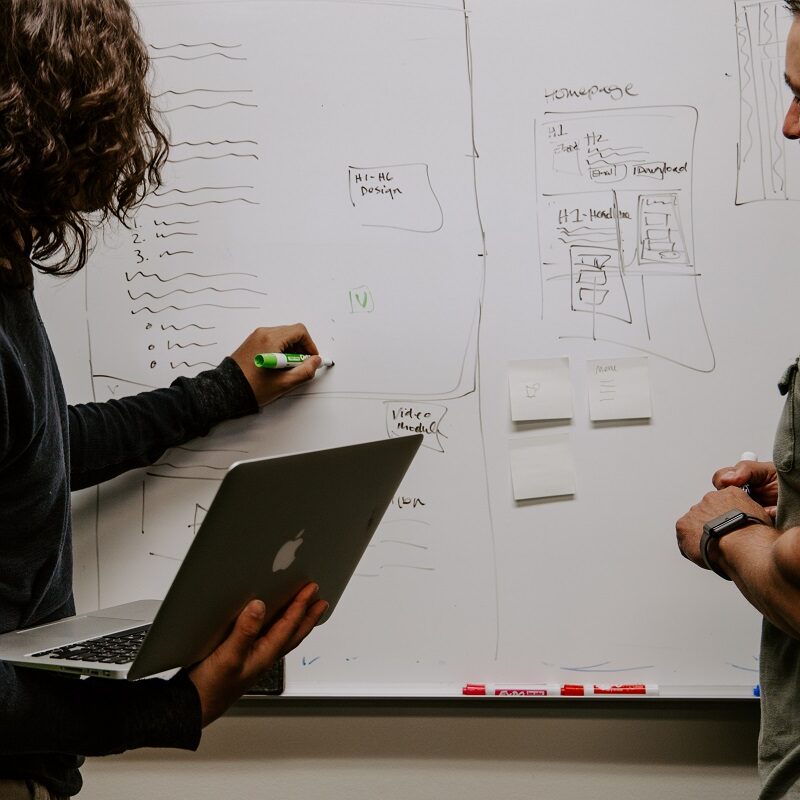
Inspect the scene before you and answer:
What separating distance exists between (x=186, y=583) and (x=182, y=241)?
0.79m

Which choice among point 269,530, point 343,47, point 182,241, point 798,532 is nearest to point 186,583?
point 269,530

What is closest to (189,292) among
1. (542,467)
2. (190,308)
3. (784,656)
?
(190,308)

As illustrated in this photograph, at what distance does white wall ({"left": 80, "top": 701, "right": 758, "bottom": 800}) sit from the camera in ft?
4.27

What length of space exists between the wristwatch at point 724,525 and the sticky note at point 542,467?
1.19 ft

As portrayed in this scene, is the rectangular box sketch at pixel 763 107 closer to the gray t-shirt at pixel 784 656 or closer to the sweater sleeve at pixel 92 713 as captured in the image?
the gray t-shirt at pixel 784 656

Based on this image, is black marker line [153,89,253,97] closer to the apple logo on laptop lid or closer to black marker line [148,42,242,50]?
black marker line [148,42,242,50]

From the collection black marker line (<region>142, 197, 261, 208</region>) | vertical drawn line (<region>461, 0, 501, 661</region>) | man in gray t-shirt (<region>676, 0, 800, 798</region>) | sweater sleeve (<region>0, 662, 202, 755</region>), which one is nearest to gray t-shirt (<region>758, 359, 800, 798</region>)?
man in gray t-shirt (<region>676, 0, 800, 798</region>)

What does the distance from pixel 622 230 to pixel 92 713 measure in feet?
3.25

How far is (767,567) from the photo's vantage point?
33.2 inches

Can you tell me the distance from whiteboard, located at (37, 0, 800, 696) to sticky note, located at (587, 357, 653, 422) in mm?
12

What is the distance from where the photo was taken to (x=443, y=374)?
1326mm

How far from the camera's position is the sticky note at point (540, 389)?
130 cm

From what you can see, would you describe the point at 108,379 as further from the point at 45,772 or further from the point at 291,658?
the point at 45,772

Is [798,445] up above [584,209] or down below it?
below
